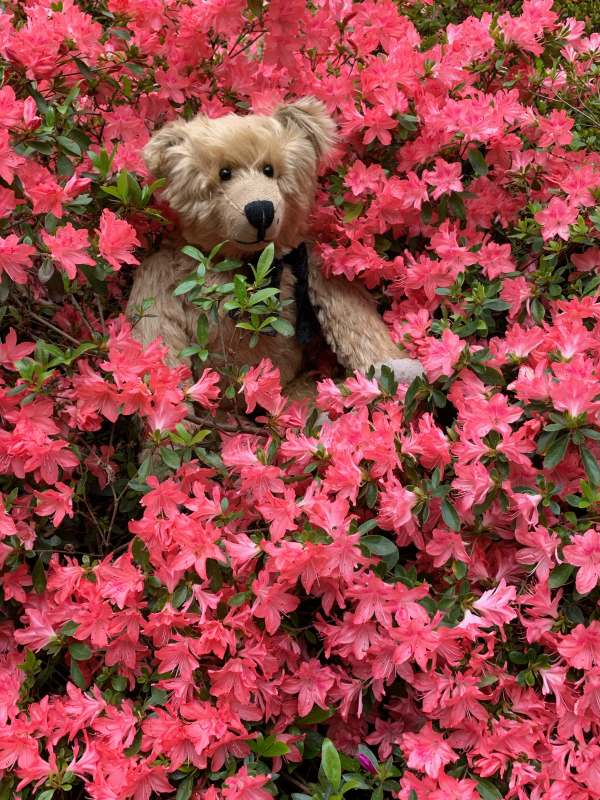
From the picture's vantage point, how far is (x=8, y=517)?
5.37 feet

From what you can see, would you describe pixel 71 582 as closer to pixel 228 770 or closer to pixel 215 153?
pixel 228 770

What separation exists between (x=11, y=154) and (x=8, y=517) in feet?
2.43

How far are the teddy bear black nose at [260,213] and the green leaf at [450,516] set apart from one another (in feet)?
2.33

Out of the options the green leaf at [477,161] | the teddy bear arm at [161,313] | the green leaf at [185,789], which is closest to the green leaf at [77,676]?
the green leaf at [185,789]

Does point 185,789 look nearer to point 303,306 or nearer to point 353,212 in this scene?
point 303,306

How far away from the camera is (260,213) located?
1759mm

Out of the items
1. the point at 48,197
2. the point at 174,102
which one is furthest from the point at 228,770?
the point at 174,102

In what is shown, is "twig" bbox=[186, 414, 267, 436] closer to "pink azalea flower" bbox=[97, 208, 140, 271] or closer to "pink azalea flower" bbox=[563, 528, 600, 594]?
"pink azalea flower" bbox=[97, 208, 140, 271]

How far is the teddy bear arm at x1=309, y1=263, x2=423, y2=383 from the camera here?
197cm

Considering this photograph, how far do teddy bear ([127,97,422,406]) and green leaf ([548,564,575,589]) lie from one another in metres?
0.57

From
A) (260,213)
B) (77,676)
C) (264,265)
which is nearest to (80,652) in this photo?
(77,676)

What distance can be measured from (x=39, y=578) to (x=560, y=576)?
1.05 m

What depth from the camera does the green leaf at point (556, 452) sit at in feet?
4.94

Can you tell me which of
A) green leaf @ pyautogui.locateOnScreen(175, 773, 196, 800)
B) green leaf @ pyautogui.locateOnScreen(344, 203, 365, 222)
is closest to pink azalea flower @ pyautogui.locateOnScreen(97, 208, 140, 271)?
green leaf @ pyautogui.locateOnScreen(344, 203, 365, 222)
